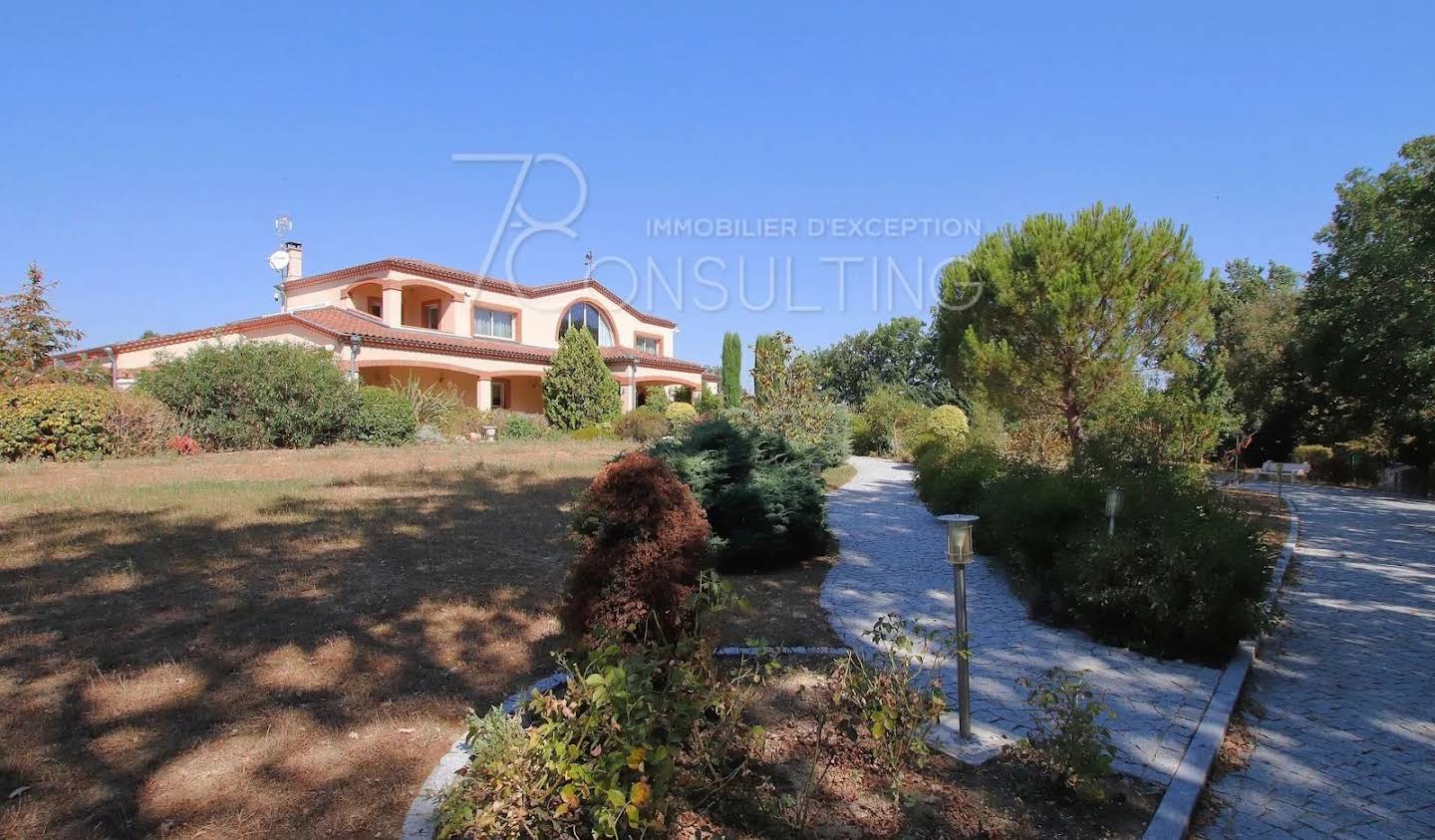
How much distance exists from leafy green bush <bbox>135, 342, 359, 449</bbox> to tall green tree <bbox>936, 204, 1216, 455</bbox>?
1487 centimetres

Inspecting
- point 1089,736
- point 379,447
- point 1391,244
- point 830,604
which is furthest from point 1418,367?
point 379,447

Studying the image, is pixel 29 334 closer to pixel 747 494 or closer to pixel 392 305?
pixel 392 305

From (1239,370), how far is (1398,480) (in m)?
8.23

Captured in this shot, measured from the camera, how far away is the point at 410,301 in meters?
28.7

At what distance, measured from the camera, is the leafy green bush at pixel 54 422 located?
12523 millimetres

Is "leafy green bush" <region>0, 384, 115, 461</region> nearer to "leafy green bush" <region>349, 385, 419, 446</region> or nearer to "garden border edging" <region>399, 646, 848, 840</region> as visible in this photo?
"leafy green bush" <region>349, 385, 419, 446</region>

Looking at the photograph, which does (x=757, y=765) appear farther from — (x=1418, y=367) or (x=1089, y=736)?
(x=1418, y=367)

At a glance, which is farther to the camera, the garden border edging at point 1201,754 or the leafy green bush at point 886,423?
the leafy green bush at point 886,423

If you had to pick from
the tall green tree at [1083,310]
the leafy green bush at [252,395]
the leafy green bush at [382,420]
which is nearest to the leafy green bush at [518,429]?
the leafy green bush at [382,420]

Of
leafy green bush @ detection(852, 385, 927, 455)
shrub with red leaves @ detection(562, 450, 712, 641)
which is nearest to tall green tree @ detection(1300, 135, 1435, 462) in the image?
leafy green bush @ detection(852, 385, 927, 455)

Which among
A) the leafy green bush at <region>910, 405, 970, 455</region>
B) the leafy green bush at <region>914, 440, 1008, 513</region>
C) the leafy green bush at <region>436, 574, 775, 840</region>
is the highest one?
the leafy green bush at <region>910, 405, 970, 455</region>

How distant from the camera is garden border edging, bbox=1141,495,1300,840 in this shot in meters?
2.73

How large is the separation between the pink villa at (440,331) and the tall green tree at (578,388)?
1.94 metres

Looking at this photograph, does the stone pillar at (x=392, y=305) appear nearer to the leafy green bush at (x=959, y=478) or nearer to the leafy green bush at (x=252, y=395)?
the leafy green bush at (x=252, y=395)
